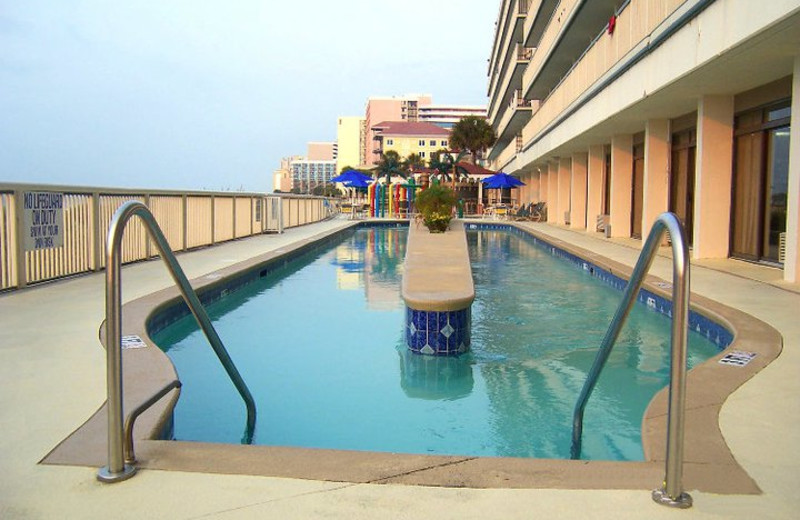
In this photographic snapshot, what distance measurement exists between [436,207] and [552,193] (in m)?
13.9

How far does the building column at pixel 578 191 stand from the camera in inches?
994

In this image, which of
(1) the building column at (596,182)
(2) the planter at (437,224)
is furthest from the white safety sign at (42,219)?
(1) the building column at (596,182)

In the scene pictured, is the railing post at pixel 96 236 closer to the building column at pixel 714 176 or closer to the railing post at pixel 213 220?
the railing post at pixel 213 220

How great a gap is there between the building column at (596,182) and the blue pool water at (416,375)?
12.0m

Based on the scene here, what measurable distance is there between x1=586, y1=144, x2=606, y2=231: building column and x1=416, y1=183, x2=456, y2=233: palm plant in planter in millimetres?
5411

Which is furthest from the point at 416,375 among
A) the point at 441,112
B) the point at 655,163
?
the point at 441,112

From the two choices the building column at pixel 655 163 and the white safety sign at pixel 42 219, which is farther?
the building column at pixel 655 163

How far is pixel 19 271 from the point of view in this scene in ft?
28.3

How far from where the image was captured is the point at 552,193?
3141 cm

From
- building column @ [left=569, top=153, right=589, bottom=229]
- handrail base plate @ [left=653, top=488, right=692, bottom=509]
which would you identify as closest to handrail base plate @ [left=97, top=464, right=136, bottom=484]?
handrail base plate @ [left=653, top=488, right=692, bottom=509]

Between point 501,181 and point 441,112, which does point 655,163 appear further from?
point 441,112

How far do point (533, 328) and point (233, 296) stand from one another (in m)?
4.75

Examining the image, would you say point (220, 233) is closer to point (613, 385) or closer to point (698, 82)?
point (698, 82)

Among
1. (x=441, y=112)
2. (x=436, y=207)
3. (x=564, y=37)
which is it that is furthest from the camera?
(x=441, y=112)
